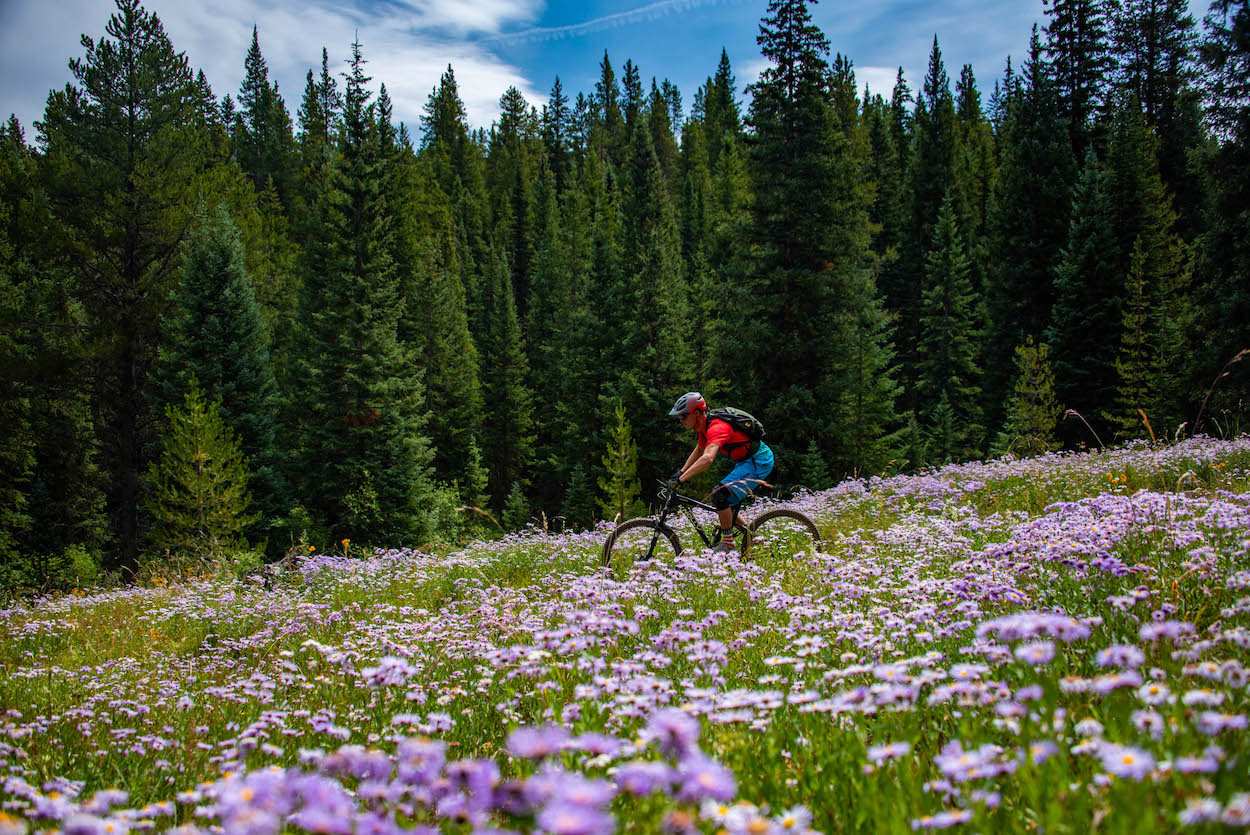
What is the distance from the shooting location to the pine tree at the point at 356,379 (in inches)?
1113

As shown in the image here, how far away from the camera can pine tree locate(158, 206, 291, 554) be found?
87.4ft

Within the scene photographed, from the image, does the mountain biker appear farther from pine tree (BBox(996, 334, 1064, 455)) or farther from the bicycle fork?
pine tree (BBox(996, 334, 1064, 455))

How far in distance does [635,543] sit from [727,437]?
1771 mm

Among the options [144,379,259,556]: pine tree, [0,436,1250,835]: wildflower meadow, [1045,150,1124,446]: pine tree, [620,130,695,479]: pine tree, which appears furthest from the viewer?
[620,130,695,479]: pine tree

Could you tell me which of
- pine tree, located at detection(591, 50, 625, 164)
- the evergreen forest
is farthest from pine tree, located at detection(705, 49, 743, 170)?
the evergreen forest

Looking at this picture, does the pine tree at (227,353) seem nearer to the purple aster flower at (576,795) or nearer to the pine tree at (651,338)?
the pine tree at (651,338)

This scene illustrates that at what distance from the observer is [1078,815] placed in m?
1.62

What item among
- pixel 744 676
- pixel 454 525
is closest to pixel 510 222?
pixel 454 525

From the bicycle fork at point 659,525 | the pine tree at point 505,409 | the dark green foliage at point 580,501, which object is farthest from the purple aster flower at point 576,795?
the pine tree at point 505,409

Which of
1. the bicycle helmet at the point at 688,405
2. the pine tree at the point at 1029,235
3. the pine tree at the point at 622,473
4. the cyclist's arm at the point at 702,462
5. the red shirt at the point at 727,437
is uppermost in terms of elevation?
the pine tree at the point at 1029,235

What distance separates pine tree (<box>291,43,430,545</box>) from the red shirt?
74.6ft

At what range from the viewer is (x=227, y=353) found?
27766 mm

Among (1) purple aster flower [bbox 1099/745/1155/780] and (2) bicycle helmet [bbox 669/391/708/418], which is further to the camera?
(2) bicycle helmet [bbox 669/391/708/418]

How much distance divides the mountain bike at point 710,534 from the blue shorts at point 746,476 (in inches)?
10.2
